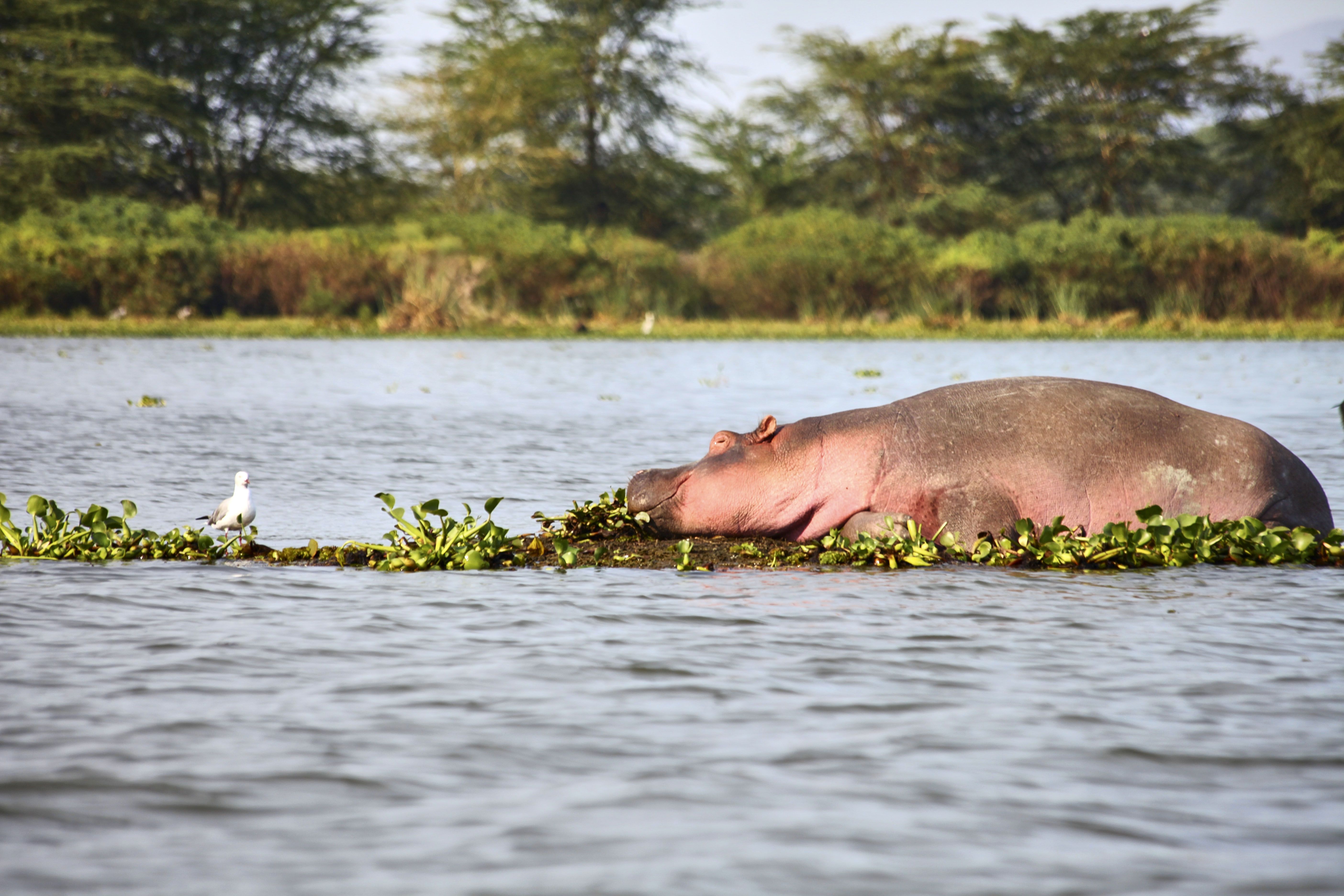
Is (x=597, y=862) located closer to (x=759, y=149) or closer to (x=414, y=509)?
(x=414, y=509)

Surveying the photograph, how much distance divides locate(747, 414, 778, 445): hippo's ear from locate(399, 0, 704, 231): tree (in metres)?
34.0

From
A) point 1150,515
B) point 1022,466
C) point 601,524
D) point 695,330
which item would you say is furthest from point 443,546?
point 695,330

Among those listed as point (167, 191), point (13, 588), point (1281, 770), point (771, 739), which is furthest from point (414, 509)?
point (167, 191)

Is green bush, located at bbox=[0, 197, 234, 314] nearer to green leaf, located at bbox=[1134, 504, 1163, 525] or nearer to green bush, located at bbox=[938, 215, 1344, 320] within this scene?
green bush, located at bbox=[938, 215, 1344, 320]

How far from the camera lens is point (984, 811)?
3.04 metres

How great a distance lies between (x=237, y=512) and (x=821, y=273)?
28.2 m

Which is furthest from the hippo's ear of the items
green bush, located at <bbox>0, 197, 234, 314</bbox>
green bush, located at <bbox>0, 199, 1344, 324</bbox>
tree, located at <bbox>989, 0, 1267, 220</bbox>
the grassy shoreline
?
tree, located at <bbox>989, 0, 1267, 220</bbox>

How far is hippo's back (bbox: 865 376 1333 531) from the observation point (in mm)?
5965

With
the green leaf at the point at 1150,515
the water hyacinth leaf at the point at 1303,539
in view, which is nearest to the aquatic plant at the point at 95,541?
the green leaf at the point at 1150,515

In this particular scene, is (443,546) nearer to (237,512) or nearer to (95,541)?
(237,512)

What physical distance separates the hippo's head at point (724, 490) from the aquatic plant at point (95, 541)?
5.88 ft

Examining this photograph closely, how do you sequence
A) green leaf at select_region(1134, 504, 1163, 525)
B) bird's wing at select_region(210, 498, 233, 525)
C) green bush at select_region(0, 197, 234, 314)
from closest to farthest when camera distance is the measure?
1. green leaf at select_region(1134, 504, 1163, 525)
2. bird's wing at select_region(210, 498, 233, 525)
3. green bush at select_region(0, 197, 234, 314)

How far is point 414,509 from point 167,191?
37161 millimetres

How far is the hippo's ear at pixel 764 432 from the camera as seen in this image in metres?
6.14
